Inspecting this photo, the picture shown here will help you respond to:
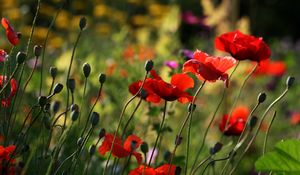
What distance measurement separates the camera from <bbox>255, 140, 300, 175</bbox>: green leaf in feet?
4.66

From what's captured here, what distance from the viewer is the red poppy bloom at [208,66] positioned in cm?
157

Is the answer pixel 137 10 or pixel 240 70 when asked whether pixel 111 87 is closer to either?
pixel 240 70

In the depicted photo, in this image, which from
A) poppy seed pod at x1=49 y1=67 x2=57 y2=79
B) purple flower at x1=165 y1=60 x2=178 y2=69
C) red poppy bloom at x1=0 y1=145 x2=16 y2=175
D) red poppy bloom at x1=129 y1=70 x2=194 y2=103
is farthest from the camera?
purple flower at x1=165 y1=60 x2=178 y2=69

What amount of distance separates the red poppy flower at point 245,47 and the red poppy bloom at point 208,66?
0.24 feet

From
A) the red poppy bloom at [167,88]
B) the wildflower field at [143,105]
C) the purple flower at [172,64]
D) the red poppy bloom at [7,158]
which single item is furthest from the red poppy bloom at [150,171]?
the purple flower at [172,64]

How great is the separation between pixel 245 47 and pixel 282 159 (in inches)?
13.5

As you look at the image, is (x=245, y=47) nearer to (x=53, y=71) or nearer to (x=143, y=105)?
(x=53, y=71)

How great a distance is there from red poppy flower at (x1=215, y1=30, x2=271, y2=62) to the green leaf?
0.33 meters

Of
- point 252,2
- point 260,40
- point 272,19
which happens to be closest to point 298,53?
point 272,19

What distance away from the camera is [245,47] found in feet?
5.52

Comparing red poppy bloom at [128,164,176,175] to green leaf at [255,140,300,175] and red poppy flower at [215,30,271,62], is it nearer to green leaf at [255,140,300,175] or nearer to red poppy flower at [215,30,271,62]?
green leaf at [255,140,300,175]

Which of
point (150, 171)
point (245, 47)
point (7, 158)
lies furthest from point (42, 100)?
point (245, 47)

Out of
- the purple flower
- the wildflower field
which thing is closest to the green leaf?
the wildflower field

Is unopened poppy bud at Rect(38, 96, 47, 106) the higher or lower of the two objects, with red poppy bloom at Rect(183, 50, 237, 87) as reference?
lower
